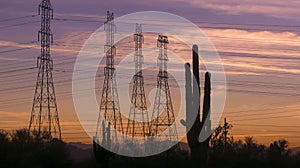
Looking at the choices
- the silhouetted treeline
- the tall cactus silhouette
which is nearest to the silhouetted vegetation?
the silhouetted treeline

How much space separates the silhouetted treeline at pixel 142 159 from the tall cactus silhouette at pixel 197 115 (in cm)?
3188

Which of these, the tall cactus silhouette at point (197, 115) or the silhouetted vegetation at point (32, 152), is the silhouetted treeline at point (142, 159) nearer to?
the silhouetted vegetation at point (32, 152)

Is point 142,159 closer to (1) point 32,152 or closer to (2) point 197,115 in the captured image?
(1) point 32,152

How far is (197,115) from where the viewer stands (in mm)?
31422

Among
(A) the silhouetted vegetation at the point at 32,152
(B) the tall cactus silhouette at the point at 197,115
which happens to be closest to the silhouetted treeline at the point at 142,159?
(A) the silhouetted vegetation at the point at 32,152

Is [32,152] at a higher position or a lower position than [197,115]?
lower

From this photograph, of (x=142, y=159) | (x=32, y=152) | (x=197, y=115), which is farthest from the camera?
(x=142, y=159)

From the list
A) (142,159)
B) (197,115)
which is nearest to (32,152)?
(142,159)

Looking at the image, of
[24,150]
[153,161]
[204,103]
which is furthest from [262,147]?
[204,103]

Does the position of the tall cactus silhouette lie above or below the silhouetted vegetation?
above

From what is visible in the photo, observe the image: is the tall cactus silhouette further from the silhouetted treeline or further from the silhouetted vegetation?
the silhouetted vegetation

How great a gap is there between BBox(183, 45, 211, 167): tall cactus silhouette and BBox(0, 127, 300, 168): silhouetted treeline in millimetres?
31878

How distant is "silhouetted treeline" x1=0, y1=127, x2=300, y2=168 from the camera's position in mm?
73250

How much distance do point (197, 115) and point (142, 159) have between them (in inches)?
2018
